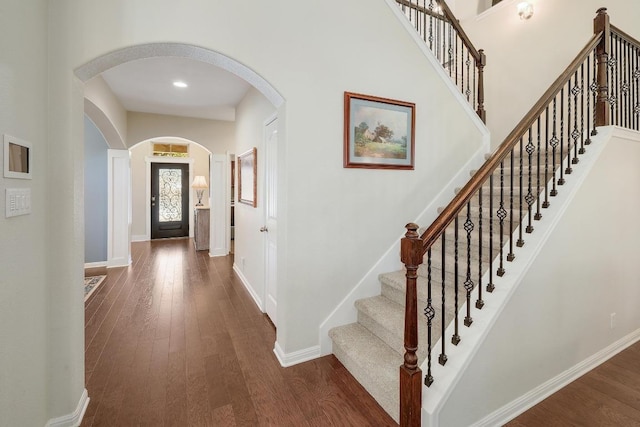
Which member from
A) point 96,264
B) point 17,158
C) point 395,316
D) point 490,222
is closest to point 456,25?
point 490,222

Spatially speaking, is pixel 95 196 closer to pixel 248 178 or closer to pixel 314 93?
pixel 248 178

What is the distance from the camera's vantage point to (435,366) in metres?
1.67

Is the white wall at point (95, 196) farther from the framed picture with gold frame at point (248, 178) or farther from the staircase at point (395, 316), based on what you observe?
the staircase at point (395, 316)

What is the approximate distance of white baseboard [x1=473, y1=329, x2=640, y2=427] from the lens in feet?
5.86

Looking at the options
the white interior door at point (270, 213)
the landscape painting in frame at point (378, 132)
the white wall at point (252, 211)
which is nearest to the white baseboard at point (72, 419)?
the white interior door at point (270, 213)

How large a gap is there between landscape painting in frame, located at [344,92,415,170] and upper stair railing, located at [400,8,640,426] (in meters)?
0.80

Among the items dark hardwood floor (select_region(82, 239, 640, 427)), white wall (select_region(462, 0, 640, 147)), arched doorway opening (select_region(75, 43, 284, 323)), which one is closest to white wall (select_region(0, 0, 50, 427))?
arched doorway opening (select_region(75, 43, 284, 323))

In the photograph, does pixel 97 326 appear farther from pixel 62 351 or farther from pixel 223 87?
pixel 223 87

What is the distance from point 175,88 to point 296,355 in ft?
12.7

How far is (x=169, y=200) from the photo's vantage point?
27.7 ft

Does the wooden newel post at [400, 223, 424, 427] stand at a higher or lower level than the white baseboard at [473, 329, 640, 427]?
higher

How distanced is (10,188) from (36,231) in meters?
0.31

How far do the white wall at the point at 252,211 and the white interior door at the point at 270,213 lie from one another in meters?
0.17

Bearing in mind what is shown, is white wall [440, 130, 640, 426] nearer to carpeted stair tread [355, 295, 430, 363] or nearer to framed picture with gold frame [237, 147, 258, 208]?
carpeted stair tread [355, 295, 430, 363]
